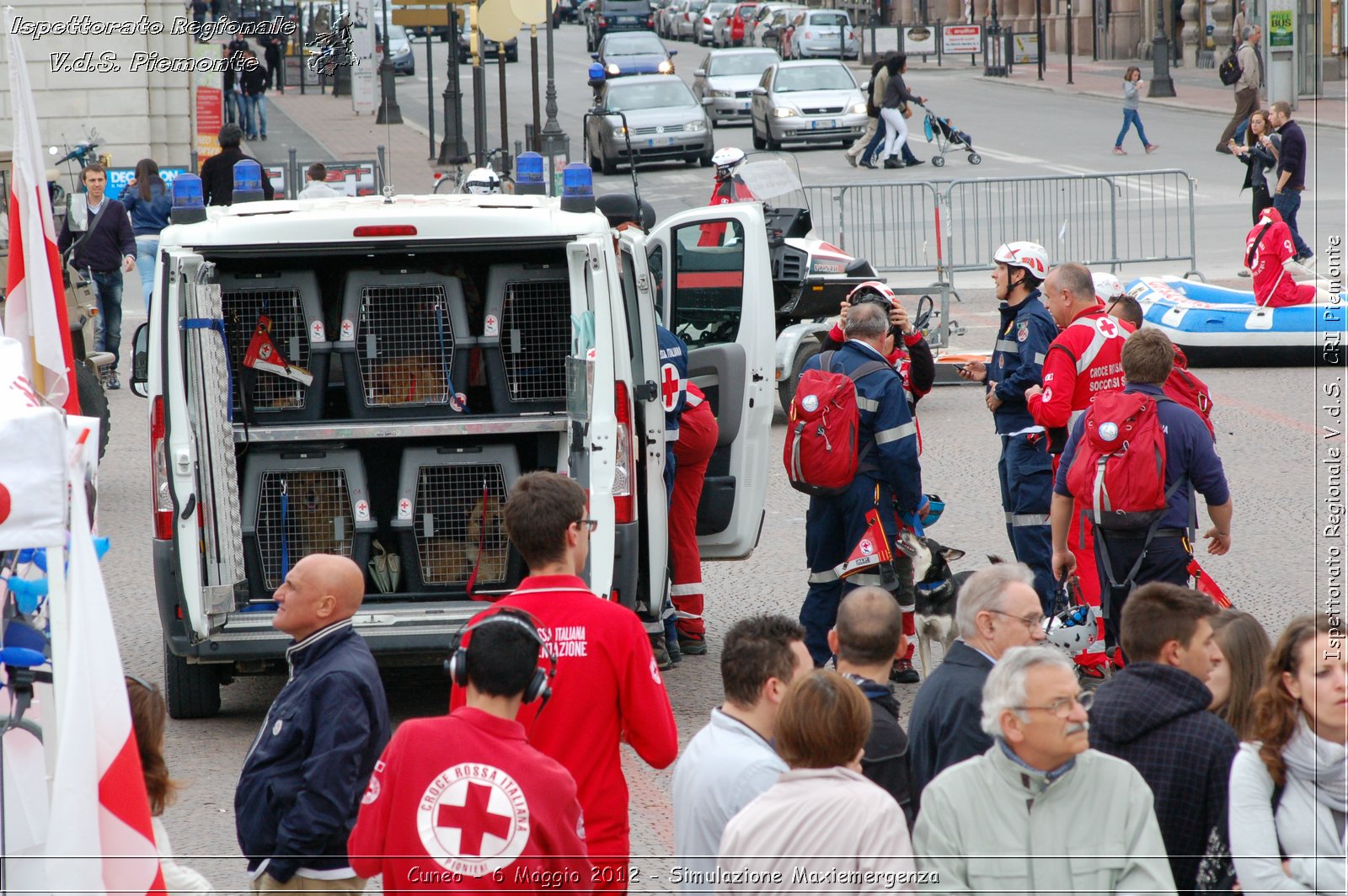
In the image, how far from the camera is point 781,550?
10.3 m

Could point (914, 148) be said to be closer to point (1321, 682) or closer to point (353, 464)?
point (353, 464)

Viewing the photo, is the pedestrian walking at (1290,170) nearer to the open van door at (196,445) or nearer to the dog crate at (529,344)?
the dog crate at (529,344)

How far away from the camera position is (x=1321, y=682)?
391cm

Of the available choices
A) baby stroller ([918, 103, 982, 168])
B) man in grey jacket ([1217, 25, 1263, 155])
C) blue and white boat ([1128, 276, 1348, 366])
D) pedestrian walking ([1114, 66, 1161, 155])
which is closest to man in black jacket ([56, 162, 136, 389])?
blue and white boat ([1128, 276, 1348, 366])

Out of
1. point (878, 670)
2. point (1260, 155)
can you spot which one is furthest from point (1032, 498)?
point (1260, 155)

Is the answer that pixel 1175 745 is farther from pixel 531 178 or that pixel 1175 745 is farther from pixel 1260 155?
pixel 1260 155

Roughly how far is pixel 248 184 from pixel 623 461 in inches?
97.2

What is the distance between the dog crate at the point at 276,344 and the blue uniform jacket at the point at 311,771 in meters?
3.26

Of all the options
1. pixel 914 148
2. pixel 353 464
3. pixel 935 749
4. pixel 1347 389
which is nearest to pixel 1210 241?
pixel 1347 389

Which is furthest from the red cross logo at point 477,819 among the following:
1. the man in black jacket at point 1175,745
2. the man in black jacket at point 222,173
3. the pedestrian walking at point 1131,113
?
the pedestrian walking at point 1131,113

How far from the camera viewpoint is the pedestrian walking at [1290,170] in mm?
19609

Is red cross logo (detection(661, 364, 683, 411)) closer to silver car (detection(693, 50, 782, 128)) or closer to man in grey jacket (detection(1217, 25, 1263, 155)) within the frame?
man in grey jacket (detection(1217, 25, 1263, 155))

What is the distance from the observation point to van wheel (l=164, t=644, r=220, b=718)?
726cm

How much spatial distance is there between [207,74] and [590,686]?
2304 centimetres
